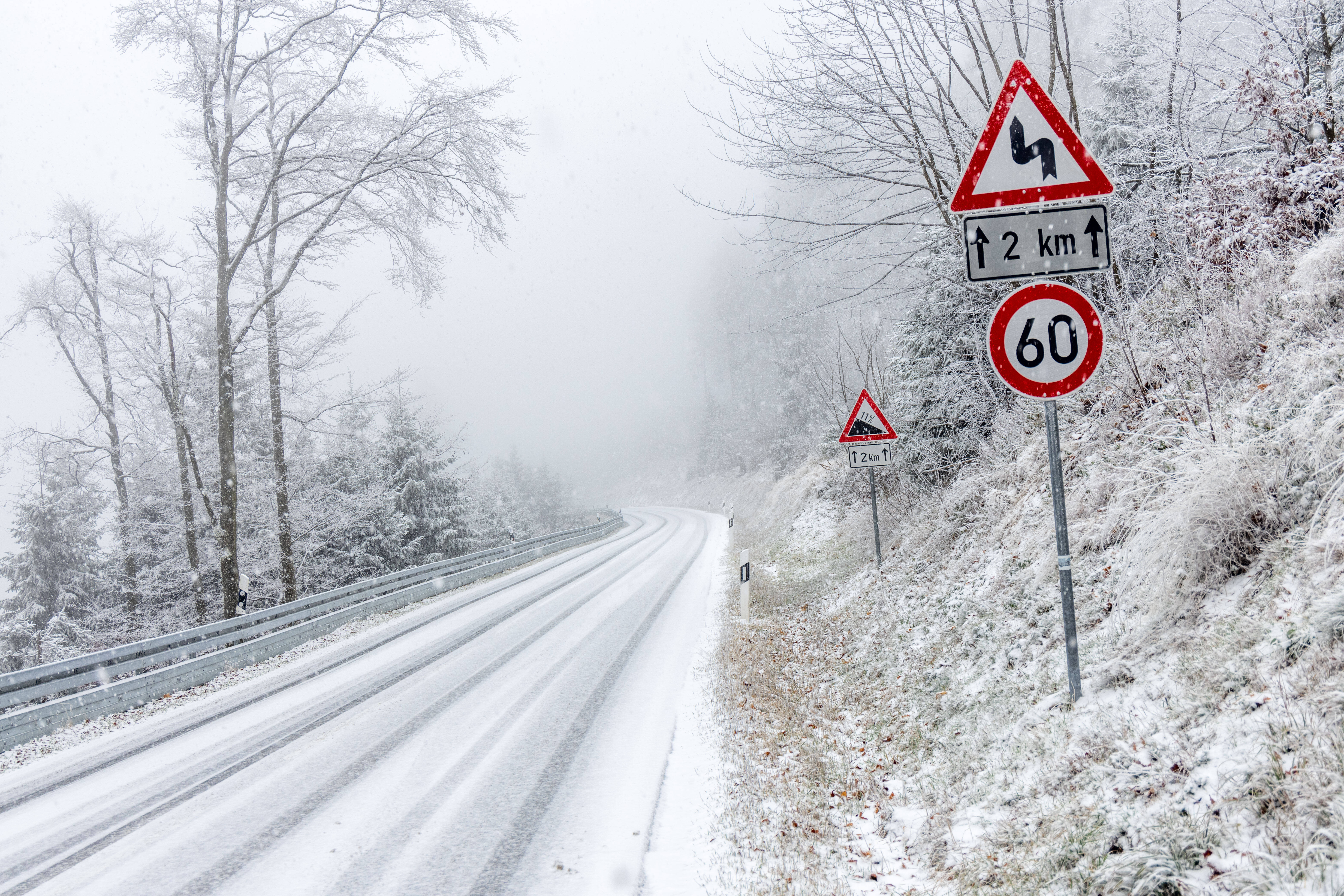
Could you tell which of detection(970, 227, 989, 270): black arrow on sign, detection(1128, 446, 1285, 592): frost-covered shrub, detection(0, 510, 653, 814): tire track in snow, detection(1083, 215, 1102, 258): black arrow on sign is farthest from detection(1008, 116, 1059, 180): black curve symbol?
detection(0, 510, 653, 814): tire track in snow

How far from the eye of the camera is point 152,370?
17516 millimetres

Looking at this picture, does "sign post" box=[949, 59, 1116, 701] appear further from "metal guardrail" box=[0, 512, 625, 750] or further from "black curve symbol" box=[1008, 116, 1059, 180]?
"metal guardrail" box=[0, 512, 625, 750]

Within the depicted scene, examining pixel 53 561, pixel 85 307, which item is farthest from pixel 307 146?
pixel 53 561

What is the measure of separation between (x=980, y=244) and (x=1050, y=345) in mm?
684

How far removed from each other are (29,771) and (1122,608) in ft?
29.8

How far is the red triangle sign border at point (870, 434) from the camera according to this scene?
984 centimetres

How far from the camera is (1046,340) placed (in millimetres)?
3508

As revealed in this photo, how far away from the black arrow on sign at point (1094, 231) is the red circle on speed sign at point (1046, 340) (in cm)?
27

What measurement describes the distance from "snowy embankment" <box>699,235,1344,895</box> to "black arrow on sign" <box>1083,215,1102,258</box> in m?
1.40

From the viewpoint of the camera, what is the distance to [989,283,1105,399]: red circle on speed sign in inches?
136

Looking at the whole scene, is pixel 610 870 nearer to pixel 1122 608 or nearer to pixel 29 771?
pixel 1122 608

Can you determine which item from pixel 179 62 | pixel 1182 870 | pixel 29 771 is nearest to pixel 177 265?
pixel 179 62

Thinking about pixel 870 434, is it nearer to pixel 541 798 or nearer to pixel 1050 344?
pixel 1050 344

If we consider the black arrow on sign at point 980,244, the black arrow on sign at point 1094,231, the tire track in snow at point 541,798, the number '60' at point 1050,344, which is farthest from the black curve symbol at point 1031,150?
the tire track in snow at point 541,798
